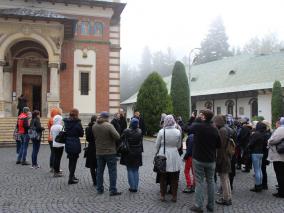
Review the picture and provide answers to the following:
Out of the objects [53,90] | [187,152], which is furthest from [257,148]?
[53,90]

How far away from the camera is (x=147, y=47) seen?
350 feet

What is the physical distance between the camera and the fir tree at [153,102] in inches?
990

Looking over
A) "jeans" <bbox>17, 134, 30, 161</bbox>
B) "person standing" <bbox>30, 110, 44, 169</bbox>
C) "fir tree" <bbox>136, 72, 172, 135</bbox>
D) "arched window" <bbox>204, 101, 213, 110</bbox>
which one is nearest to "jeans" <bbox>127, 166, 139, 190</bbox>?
"person standing" <bbox>30, 110, 44, 169</bbox>

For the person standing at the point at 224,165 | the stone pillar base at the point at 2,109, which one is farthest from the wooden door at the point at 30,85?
the person standing at the point at 224,165

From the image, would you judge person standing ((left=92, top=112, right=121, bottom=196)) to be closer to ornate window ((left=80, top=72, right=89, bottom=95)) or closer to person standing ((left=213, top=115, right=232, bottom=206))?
person standing ((left=213, top=115, right=232, bottom=206))

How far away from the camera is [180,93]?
30906 mm

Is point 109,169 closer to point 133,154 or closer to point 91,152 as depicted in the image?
point 133,154

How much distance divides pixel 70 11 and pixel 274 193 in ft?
66.2

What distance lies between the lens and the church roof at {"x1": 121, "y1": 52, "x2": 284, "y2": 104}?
3872 centimetres

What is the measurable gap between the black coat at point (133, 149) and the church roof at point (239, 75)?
1185 inches

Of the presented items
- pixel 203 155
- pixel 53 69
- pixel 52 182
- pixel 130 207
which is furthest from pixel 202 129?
pixel 53 69

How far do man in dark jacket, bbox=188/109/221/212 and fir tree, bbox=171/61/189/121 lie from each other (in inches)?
930

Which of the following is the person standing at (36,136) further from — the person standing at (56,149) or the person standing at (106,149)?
the person standing at (106,149)

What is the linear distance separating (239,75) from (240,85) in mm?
3005
